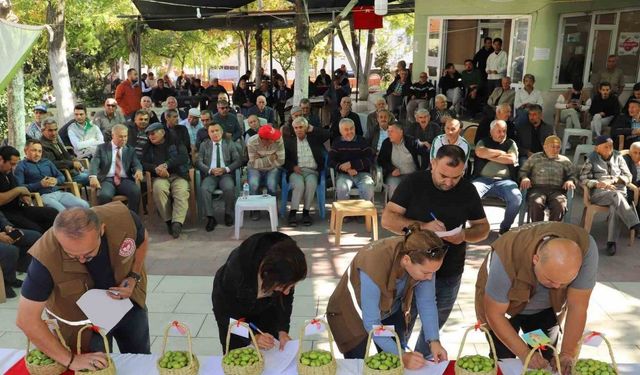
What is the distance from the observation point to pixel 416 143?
6.64m

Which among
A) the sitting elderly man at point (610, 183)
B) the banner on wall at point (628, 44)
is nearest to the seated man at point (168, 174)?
the sitting elderly man at point (610, 183)

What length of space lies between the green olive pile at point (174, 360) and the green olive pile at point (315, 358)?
19.6 inches

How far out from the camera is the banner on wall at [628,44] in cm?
1065

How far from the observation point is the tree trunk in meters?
10.7

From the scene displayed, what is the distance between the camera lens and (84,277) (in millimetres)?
2447

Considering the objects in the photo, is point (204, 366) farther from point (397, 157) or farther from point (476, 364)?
point (397, 157)

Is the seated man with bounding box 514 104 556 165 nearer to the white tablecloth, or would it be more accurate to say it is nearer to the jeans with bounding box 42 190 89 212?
the white tablecloth

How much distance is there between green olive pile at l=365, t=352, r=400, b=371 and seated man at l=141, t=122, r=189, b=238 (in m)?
4.29

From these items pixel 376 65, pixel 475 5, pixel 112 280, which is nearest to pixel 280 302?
pixel 112 280

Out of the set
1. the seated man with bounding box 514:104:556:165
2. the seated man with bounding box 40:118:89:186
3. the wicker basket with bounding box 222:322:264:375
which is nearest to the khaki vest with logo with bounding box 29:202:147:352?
the wicker basket with bounding box 222:322:264:375

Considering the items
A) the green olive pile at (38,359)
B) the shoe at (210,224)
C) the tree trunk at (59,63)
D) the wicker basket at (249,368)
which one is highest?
the tree trunk at (59,63)

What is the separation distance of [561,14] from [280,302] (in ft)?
32.7

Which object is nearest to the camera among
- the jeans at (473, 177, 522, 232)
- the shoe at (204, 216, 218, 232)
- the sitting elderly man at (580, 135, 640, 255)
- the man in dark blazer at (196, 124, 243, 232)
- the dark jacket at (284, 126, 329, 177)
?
the sitting elderly man at (580, 135, 640, 255)

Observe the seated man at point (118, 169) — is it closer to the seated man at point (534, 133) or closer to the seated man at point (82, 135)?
the seated man at point (82, 135)
